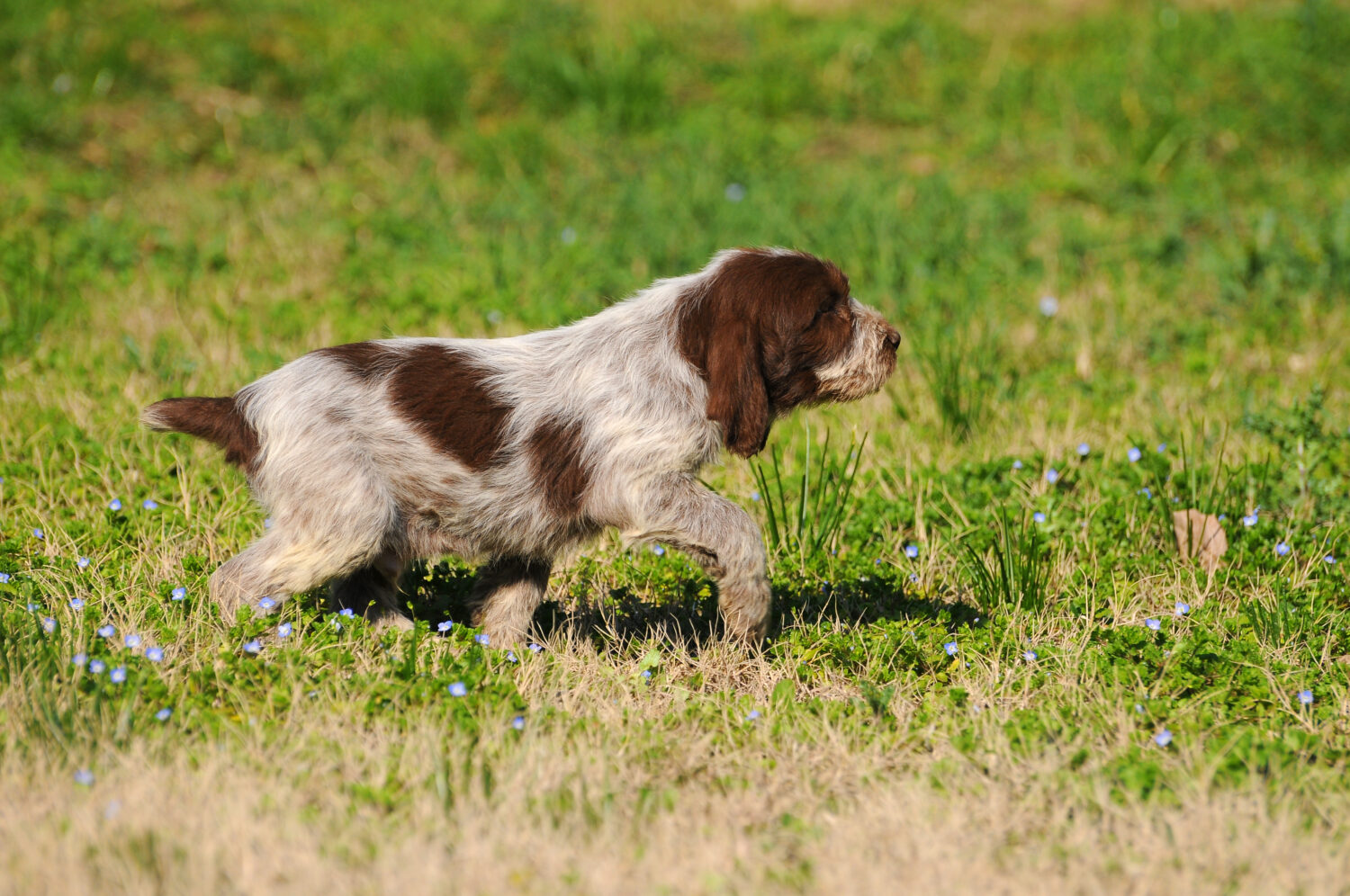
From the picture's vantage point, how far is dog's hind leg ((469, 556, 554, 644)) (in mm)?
4523

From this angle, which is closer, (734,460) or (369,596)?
(369,596)

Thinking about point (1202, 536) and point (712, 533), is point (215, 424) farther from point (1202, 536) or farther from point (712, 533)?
point (1202, 536)

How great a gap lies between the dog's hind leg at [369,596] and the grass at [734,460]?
0.10 m

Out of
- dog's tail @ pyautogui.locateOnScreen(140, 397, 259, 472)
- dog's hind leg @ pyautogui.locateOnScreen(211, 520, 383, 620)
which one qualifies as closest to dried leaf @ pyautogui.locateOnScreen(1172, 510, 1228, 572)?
dog's hind leg @ pyautogui.locateOnScreen(211, 520, 383, 620)

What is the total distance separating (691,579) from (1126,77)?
23.8 feet

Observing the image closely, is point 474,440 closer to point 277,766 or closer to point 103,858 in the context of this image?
point 277,766

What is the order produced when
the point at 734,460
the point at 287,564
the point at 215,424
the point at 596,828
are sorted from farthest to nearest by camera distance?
1. the point at 734,460
2. the point at 215,424
3. the point at 287,564
4. the point at 596,828

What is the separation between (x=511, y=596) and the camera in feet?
14.9

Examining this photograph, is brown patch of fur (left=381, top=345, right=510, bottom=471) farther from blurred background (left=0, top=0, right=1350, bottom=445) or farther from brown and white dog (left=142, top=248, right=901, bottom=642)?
blurred background (left=0, top=0, right=1350, bottom=445)

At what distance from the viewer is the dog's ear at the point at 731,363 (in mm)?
4078

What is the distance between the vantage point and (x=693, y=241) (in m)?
7.90

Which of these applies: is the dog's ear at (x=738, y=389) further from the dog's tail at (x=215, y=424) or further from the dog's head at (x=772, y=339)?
the dog's tail at (x=215, y=424)

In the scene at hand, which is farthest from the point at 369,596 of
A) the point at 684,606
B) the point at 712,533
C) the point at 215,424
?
the point at 712,533

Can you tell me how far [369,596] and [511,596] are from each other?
1.66 feet
